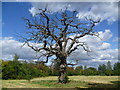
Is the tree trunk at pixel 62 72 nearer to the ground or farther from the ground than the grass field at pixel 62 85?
farther from the ground

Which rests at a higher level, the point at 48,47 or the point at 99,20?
the point at 99,20

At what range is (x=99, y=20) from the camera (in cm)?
1812

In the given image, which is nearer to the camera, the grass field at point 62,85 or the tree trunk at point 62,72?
the grass field at point 62,85

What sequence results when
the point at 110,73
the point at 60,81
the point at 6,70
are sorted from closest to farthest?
the point at 60,81
the point at 6,70
the point at 110,73

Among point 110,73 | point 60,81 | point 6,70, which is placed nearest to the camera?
point 60,81

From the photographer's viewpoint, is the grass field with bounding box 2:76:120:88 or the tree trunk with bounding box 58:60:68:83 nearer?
the grass field with bounding box 2:76:120:88

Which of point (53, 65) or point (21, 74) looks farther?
point (21, 74)

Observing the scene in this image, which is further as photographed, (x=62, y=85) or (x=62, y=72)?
(x=62, y=72)

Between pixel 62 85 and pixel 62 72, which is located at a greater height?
pixel 62 72

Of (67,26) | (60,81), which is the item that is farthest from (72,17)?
(60,81)

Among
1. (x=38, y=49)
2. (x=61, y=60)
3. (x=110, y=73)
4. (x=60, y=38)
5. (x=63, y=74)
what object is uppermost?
(x=60, y=38)

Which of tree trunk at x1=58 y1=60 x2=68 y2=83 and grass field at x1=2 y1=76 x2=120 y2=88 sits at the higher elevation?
tree trunk at x1=58 y1=60 x2=68 y2=83

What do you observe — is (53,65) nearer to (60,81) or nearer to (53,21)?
(60,81)

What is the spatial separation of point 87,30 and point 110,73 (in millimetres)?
20862
